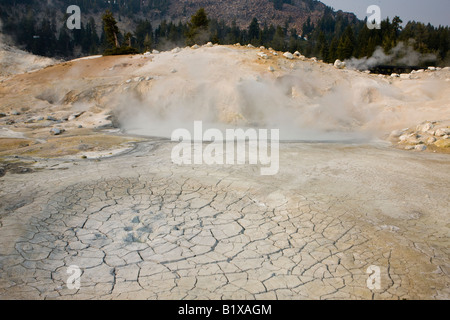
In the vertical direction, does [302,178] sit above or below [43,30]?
below

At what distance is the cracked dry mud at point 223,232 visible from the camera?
264cm

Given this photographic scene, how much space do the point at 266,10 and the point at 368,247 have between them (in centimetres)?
11526

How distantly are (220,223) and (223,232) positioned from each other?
195mm

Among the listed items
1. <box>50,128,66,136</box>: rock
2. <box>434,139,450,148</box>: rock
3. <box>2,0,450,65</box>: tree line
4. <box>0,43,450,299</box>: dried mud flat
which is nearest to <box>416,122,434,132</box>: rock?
<box>434,139,450,148</box>: rock

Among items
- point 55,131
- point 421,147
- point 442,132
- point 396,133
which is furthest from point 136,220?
point 396,133

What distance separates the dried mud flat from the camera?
105 inches

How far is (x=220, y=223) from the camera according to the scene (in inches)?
145

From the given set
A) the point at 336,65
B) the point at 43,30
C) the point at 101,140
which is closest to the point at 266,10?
the point at 43,30

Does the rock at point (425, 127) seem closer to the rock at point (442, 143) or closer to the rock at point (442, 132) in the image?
the rock at point (442, 132)

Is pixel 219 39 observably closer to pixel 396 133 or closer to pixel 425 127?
pixel 396 133

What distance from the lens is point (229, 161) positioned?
5797 mm

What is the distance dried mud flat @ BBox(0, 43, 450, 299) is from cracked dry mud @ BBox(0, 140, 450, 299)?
2cm

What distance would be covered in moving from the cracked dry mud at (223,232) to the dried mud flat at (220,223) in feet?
0.05

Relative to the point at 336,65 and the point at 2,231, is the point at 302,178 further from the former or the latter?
the point at 336,65
